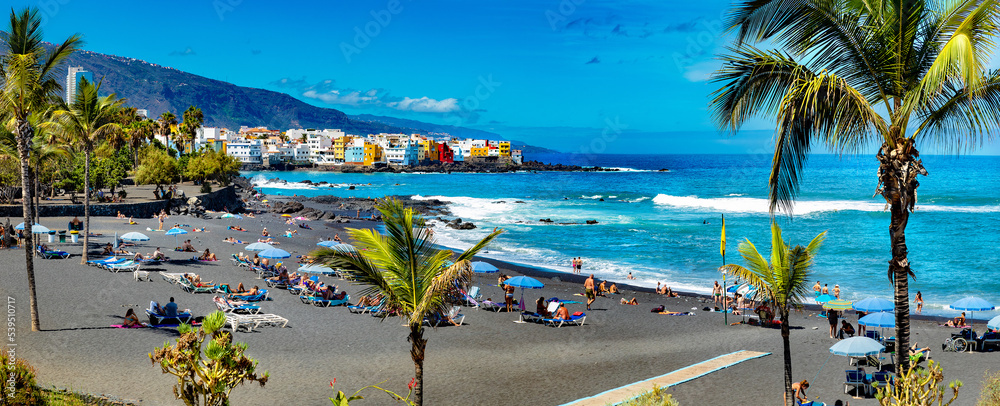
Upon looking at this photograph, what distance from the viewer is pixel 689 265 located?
3078 cm

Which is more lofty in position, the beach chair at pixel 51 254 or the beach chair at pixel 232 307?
the beach chair at pixel 51 254

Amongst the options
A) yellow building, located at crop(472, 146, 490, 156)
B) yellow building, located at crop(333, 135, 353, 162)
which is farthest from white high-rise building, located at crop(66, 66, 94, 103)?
yellow building, located at crop(472, 146, 490, 156)

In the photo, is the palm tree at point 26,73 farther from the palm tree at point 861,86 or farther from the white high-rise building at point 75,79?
the palm tree at point 861,86

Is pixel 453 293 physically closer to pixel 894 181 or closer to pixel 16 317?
pixel 894 181

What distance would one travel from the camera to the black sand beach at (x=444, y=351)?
11594mm

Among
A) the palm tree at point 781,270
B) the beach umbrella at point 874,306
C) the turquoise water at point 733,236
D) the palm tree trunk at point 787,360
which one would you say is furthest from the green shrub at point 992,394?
the beach umbrella at point 874,306

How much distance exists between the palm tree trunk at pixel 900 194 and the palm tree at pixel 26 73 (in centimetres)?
1291

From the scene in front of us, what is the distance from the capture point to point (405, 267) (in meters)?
7.39

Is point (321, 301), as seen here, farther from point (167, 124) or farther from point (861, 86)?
point (167, 124)

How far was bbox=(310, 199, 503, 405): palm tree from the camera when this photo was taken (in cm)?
721

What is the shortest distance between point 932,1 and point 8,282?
20693mm

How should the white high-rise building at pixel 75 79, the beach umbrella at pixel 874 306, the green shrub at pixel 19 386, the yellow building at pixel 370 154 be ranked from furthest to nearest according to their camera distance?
the yellow building at pixel 370 154, the white high-rise building at pixel 75 79, the beach umbrella at pixel 874 306, the green shrub at pixel 19 386

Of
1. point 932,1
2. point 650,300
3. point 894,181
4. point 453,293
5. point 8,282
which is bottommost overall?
point 650,300

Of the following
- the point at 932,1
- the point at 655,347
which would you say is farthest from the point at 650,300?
the point at 932,1
